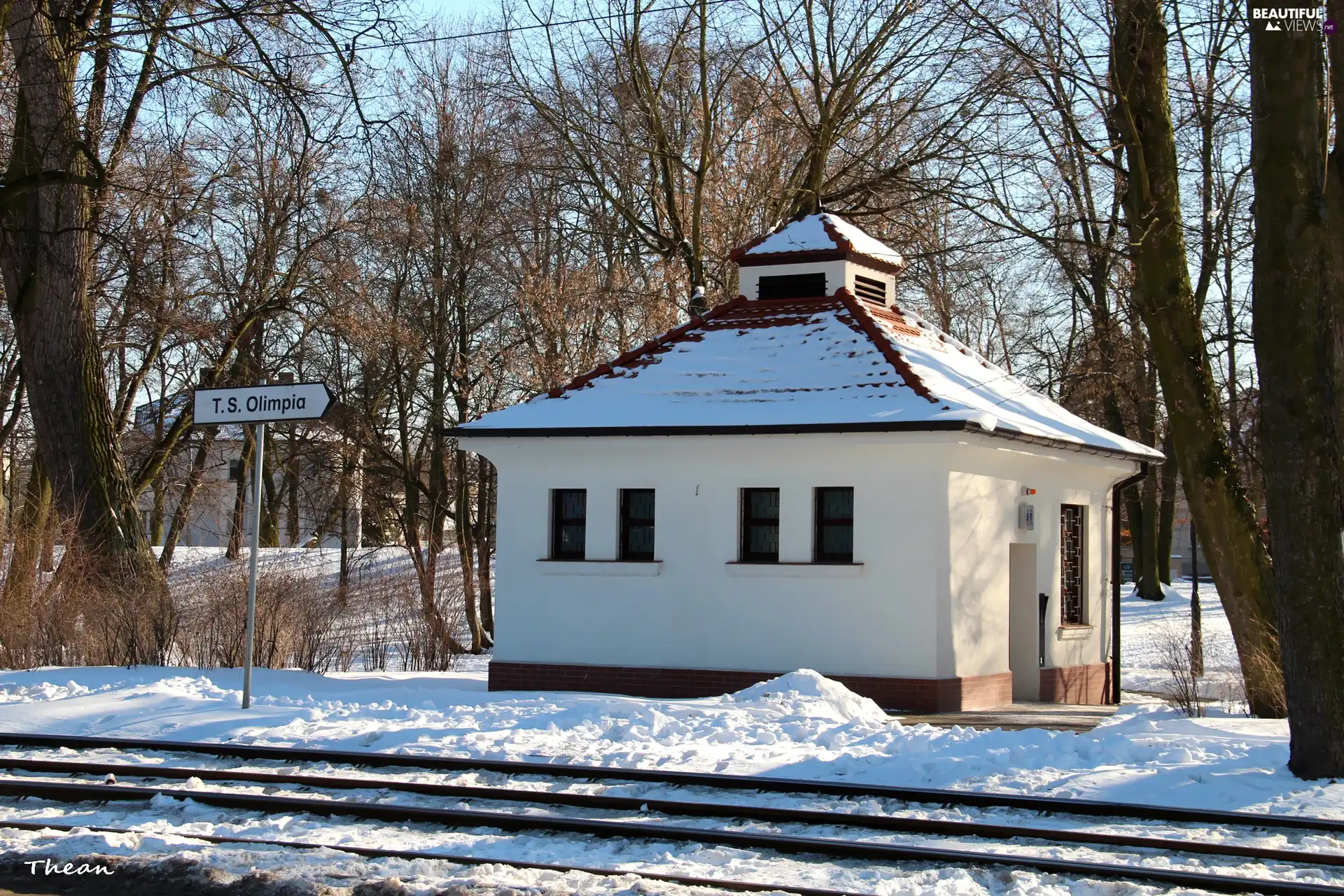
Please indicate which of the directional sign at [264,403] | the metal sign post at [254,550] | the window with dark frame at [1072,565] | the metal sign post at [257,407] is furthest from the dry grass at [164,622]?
the window with dark frame at [1072,565]

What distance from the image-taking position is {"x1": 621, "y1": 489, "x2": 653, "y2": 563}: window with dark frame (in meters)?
18.5

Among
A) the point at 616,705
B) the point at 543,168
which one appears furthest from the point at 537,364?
the point at 616,705

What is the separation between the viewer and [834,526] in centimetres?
1745

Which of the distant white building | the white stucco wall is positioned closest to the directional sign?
the white stucco wall

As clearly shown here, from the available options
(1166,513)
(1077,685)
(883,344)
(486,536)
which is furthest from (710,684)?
(1166,513)

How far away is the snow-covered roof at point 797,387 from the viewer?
17062 millimetres

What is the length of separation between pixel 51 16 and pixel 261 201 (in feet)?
47.5

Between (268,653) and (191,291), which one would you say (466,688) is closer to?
(268,653)

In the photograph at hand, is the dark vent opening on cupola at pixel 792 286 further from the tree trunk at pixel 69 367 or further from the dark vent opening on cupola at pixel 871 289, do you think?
the tree trunk at pixel 69 367

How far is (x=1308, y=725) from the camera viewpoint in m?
10.3

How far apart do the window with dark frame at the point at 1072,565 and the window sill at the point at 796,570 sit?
4.83m

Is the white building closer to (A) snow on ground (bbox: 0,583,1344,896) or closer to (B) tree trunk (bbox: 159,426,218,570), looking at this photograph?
(A) snow on ground (bbox: 0,583,1344,896)

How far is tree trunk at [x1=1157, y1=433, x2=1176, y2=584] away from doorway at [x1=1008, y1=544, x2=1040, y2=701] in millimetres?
18151

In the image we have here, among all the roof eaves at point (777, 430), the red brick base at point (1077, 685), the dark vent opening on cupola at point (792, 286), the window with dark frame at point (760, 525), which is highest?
the dark vent opening on cupola at point (792, 286)
